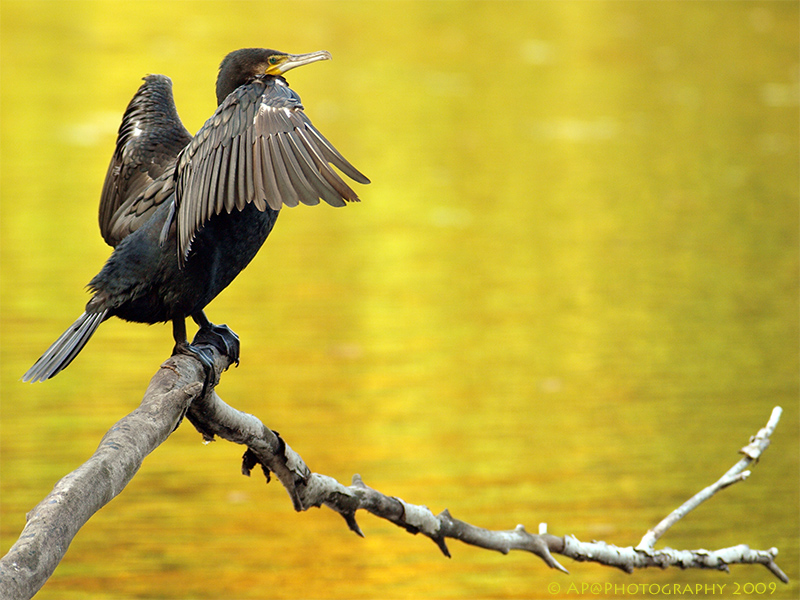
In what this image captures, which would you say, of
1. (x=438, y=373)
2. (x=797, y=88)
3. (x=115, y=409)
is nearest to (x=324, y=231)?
(x=438, y=373)

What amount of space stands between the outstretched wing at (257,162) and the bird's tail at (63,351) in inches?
12.5

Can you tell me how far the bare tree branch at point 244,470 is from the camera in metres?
1.82

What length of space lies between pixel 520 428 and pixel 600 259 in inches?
122

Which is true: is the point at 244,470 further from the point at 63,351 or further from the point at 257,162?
the point at 257,162

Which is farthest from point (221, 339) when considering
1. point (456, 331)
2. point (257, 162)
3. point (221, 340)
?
point (456, 331)

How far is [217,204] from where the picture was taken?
2555 mm

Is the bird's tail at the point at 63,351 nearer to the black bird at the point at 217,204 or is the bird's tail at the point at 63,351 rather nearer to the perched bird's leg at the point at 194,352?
the black bird at the point at 217,204

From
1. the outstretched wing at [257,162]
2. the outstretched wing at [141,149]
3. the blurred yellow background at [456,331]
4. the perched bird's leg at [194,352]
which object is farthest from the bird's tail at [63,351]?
the blurred yellow background at [456,331]

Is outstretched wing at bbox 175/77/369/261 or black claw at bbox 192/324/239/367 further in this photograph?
black claw at bbox 192/324/239/367

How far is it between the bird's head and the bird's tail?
0.72 metres

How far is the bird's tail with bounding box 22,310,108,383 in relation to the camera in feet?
8.76

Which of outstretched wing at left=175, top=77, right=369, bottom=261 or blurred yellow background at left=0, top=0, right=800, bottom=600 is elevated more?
blurred yellow background at left=0, top=0, right=800, bottom=600

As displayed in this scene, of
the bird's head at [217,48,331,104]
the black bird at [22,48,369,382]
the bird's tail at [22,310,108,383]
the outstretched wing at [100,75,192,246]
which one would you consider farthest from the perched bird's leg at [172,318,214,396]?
the bird's head at [217,48,331,104]

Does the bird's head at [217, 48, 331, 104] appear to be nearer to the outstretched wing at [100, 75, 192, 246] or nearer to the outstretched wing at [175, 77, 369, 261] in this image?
the outstretched wing at [175, 77, 369, 261]
